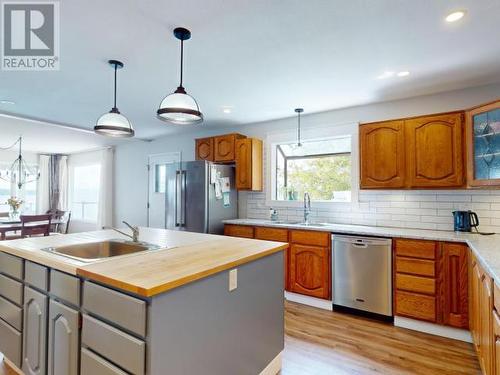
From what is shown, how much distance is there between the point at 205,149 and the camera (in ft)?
15.4

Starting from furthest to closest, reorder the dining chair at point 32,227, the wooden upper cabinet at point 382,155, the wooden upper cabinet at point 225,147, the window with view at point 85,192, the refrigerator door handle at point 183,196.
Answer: the window with view at point 85,192
the dining chair at point 32,227
the wooden upper cabinet at point 225,147
the refrigerator door handle at point 183,196
the wooden upper cabinet at point 382,155

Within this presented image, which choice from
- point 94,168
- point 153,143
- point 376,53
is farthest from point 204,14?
point 94,168

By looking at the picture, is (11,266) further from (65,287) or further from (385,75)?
(385,75)

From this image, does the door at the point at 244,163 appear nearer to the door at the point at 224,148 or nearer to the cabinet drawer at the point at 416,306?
the door at the point at 224,148

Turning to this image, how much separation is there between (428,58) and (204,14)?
1961 mm

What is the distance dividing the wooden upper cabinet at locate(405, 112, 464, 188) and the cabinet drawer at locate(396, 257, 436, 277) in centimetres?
82

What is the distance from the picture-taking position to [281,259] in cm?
218

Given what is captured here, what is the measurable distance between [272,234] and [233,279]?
2028 millimetres

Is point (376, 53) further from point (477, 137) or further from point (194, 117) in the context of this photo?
point (194, 117)

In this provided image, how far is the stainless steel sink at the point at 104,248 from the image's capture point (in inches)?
81.0

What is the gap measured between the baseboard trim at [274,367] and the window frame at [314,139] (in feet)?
7.36

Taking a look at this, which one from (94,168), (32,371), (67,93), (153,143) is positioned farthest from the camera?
(94,168)

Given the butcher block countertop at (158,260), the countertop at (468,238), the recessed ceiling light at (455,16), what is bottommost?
the countertop at (468,238)

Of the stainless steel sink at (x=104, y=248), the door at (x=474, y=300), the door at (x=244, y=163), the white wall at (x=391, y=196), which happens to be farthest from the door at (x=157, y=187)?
the door at (x=474, y=300)
